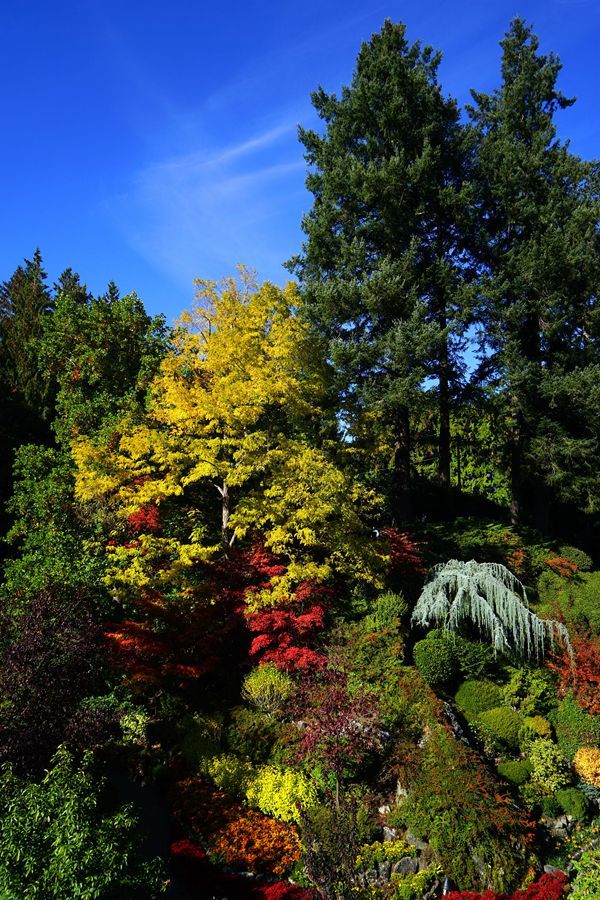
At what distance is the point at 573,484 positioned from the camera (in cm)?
1970

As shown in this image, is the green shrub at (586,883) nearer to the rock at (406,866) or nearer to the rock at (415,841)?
the rock at (415,841)

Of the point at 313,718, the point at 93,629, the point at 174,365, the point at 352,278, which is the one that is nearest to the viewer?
the point at 93,629

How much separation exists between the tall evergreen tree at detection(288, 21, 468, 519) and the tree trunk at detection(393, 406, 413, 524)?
0.05 meters

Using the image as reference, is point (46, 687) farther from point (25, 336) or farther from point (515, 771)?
point (25, 336)

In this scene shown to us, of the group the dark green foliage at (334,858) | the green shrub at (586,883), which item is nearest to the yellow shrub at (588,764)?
the green shrub at (586,883)

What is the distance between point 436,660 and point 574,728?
3403mm

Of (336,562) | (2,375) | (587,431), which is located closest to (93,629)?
(336,562)

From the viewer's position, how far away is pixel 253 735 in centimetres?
1216

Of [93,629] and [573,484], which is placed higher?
[573,484]

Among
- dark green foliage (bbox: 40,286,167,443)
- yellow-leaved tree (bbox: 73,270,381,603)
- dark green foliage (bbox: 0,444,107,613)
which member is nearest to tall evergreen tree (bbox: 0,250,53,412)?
dark green foliage (bbox: 40,286,167,443)

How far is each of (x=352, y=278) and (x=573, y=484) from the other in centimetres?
1124

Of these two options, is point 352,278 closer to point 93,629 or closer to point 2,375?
point 93,629

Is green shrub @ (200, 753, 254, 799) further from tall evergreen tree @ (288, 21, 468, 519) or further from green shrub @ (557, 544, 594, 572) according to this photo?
green shrub @ (557, 544, 594, 572)

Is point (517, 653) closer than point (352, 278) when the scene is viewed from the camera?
Yes
